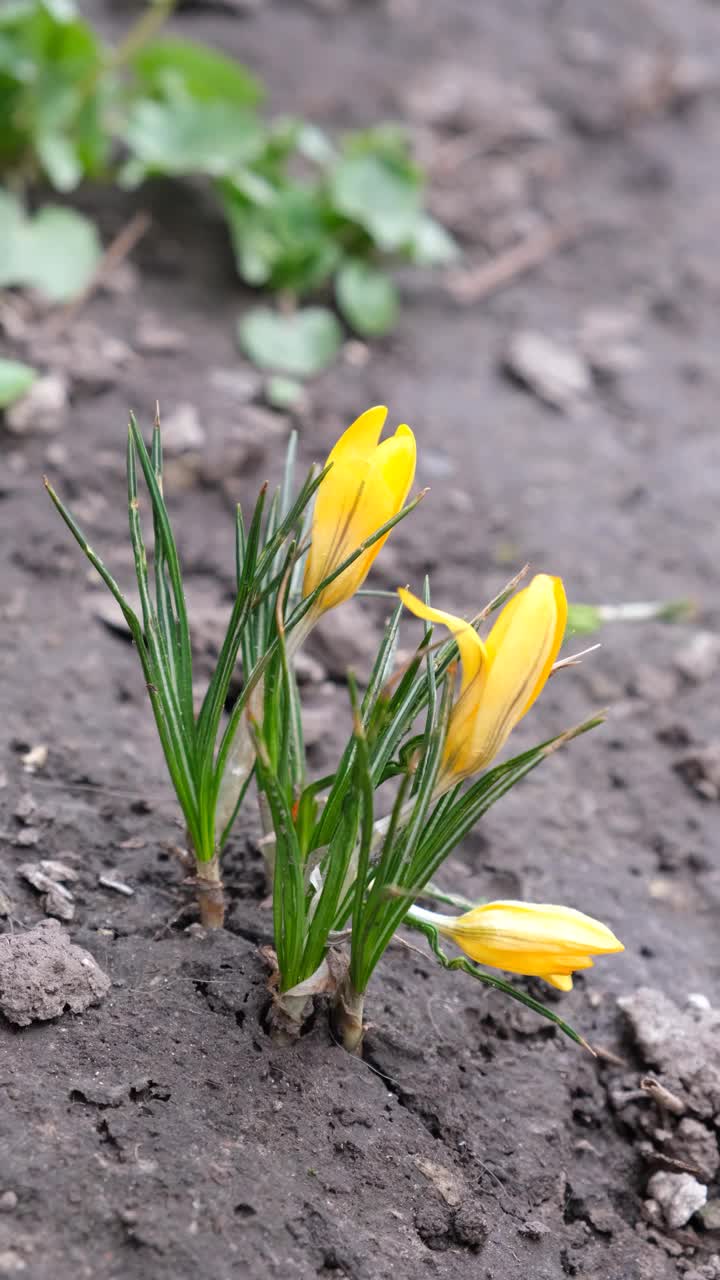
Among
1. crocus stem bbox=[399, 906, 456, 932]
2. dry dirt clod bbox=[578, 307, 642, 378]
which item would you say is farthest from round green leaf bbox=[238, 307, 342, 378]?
crocus stem bbox=[399, 906, 456, 932]

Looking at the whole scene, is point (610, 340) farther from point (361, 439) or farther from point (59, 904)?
point (59, 904)

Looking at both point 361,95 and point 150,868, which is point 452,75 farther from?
point 150,868

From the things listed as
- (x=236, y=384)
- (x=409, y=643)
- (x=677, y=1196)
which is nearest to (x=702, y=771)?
(x=409, y=643)

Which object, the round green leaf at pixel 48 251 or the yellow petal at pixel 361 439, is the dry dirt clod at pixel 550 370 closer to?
the round green leaf at pixel 48 251

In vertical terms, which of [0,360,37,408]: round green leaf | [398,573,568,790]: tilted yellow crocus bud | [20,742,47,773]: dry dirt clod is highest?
[398,573,568,790]: tilted yellow crocus bud

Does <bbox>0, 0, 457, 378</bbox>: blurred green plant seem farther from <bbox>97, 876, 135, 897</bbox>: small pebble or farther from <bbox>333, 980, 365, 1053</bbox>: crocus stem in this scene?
<bbox>333, 980, 365, 1053</bbox>: crocus stem

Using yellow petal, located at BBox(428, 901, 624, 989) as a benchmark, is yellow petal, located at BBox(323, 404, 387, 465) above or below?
above
